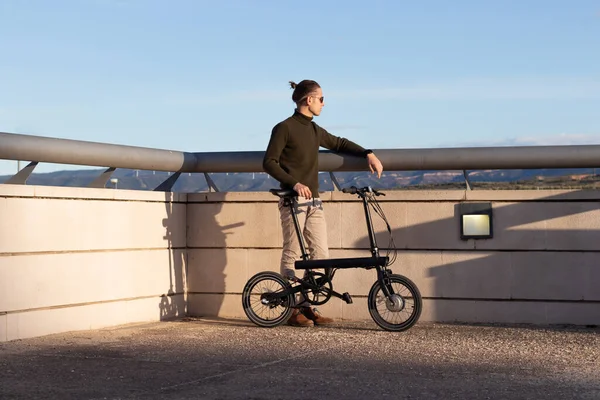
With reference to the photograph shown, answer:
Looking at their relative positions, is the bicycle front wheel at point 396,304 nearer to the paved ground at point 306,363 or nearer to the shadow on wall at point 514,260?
the paved ground at point 306,363

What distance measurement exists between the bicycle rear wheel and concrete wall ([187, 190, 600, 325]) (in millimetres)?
657

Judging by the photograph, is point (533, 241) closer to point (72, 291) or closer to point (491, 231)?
point (491, 231)

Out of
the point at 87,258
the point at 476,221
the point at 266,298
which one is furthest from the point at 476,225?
the point at 87,258

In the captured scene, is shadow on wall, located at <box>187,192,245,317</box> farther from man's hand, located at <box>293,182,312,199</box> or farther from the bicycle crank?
the bicycle crank

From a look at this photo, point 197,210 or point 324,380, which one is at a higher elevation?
point 197,210

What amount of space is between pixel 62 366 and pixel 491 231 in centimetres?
422

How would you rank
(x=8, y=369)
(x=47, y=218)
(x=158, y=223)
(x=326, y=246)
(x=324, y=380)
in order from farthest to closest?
(x=158, y=223), (x=326, y=246), (x=47, y=218), (x=8, y=369), (x=324, y=380)

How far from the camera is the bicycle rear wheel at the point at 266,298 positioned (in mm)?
8875

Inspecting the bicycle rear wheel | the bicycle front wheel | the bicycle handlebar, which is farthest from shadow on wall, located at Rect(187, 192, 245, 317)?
the bicycle front wheel

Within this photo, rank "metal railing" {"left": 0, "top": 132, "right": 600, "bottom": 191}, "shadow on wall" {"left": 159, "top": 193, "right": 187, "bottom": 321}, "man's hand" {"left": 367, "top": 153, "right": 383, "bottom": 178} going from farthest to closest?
1. "shadow on wall" {"left": 159, "top": 193, "right": 187, "bottom": 321}
2. "man's hand" {"left": 367, "top": 153, "right": 383, "bottom": 178}
3. "metal railing" {"left": 0, "top": 132, "right": 600, "bottom": 191}

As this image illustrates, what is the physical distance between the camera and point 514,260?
360 inches

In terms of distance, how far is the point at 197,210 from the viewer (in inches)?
395

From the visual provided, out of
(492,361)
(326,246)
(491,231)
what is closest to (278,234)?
(326,246)

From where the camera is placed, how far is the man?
8914 millimetres
